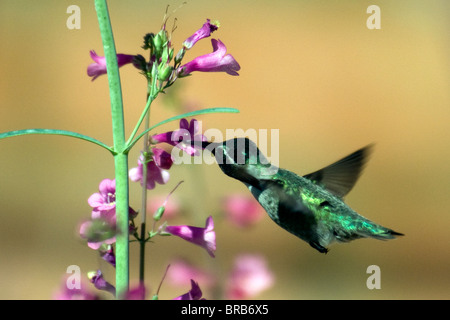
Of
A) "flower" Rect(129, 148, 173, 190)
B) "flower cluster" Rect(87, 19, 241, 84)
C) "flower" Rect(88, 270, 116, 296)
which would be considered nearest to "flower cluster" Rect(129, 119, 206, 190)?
"flower" Rect(129, 148, 173, 190)

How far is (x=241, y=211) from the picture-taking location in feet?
4.31

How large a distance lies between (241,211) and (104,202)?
0.32 metres

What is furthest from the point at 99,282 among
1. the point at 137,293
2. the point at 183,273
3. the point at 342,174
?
the point at 342,174

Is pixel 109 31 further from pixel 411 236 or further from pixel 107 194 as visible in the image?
pixel 411 236

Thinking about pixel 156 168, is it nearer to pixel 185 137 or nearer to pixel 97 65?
pixel 185 137

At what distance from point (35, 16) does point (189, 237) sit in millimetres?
5042

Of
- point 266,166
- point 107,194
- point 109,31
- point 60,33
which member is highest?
point 60,33

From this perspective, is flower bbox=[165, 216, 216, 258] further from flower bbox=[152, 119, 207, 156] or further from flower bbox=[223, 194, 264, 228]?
flower bbox=[152, 119, 207, 156]

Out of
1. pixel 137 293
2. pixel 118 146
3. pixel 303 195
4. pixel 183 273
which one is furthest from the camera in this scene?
pixel 303 195

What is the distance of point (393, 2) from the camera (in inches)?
233

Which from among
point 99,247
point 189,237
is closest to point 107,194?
point 99,247

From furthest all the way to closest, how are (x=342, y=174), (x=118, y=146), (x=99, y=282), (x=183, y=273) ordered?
(x=342, y=174) → (x=183, y=273) → (x=99, y=282) → (x=118, y=146)

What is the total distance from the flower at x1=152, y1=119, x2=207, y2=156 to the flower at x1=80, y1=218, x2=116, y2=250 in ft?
0.65

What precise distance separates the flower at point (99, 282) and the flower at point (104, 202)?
0.14 meters
